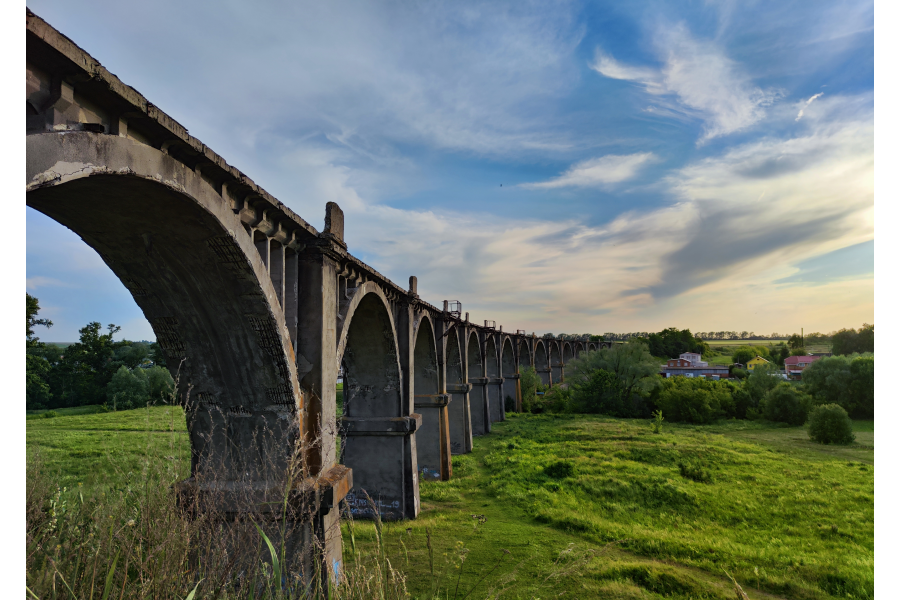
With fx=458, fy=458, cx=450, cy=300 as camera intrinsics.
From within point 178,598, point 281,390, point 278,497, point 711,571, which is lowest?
point 711,571

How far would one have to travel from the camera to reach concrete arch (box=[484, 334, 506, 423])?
34.7 meters

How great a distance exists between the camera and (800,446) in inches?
1009

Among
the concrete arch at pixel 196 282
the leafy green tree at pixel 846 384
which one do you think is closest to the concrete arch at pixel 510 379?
the leafy green tree at pixel 846 384

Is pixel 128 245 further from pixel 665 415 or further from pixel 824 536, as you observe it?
pixel 665 415

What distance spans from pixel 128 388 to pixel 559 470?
3482 centimetres

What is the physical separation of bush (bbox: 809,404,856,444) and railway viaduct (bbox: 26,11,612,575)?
28885 millimetres

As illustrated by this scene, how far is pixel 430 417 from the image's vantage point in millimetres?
19234

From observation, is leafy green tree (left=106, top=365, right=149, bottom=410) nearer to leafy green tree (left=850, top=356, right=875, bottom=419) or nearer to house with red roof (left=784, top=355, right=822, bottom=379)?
leafy green tree (left=850, top=356, right=875, bottom=419)

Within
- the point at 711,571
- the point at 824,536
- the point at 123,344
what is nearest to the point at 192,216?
the point at 711,571

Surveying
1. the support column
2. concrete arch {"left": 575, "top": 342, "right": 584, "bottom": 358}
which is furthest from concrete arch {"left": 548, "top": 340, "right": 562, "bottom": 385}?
the support column

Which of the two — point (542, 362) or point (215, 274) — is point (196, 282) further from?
point (542, 362)

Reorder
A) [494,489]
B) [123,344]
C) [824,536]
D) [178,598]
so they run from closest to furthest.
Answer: [178,598]
[824,536]
[494,489]
[123,344]

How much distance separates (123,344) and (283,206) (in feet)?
159

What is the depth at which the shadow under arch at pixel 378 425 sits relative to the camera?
14.4 metres
